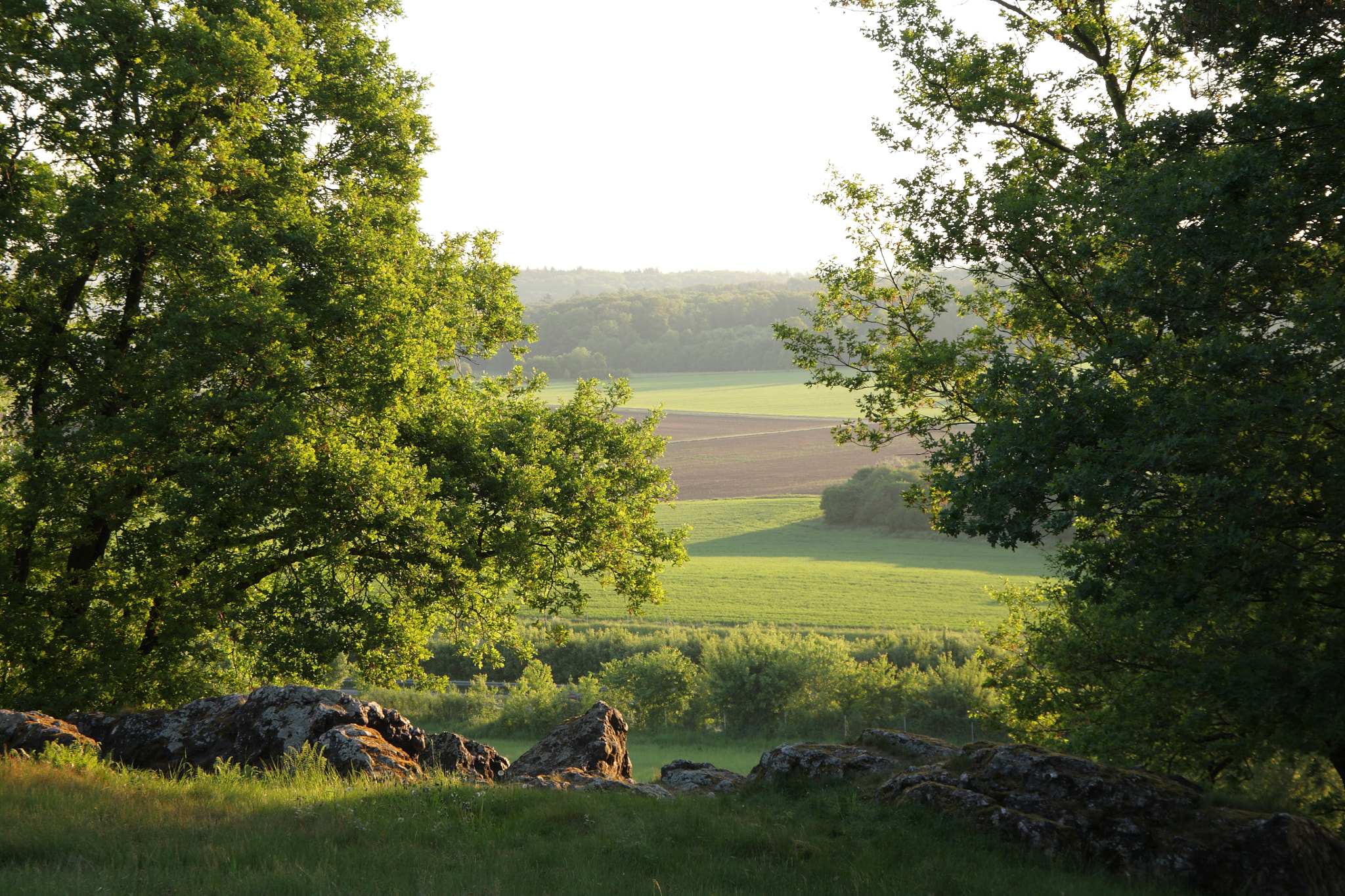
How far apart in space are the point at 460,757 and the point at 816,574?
61409mm

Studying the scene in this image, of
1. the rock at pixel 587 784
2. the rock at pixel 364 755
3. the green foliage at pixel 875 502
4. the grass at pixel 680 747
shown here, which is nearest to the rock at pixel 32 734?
the rock at pixel 364 755

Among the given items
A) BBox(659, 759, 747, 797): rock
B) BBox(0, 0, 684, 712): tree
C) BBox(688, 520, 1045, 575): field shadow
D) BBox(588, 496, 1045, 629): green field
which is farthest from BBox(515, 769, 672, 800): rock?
BBox(688, 520, 1045, 575): field shadow

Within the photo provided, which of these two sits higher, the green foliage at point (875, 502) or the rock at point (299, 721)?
the rock at point (299, 721)

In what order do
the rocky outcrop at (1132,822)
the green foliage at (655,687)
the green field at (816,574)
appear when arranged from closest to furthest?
the rocky outcrop at (1132,822)
the green foliage at (655,687)
the green field at (816,574)

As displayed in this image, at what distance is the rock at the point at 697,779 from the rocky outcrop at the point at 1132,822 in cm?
276

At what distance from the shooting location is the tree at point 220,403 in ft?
48.0

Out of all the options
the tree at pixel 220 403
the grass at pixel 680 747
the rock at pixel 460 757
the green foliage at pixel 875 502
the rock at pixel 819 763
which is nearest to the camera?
the rock at pixel 819 763

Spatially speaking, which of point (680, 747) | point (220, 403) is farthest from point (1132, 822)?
point (680, 747)

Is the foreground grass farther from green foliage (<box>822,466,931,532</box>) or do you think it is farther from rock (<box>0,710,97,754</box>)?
green foliage (<box>822,466,931,532</box>)

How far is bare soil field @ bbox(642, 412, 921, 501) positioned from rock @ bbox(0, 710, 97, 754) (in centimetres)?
8424

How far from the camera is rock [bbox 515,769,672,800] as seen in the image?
10781 mm

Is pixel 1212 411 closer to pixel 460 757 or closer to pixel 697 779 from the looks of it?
pixel 697 779

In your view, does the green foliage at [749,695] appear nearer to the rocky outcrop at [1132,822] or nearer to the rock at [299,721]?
the rock at [299,721]

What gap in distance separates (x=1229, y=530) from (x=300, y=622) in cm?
1513
